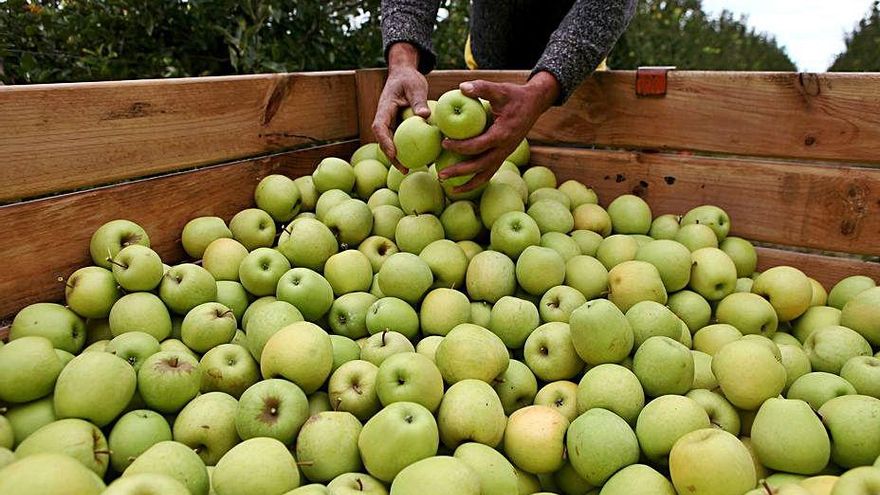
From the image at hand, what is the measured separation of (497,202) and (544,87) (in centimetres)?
50

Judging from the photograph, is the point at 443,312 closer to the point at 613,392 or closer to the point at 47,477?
the point at 613,392

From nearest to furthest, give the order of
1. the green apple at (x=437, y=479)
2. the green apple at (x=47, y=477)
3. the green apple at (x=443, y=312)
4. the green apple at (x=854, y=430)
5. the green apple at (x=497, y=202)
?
the green apple at (x=47, y=477) → the green apple at (x=437, y=479) → the green apple at (x=854, y=430) → the green apple at (x=443, y=312) → the green apple at (x=497, y=202)

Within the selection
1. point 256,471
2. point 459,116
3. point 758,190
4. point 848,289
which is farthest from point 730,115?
point 256,471

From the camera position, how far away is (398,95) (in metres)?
2.78

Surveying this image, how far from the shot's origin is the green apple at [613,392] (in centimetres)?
184

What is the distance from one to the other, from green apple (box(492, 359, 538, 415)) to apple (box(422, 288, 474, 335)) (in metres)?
0.31

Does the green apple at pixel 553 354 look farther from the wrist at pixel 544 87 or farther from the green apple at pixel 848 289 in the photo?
the green apple at pixel 848 289

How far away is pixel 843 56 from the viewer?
6.87m

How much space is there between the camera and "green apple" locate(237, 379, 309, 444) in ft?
5.67

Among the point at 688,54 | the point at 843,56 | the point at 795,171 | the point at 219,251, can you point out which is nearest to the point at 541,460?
the point at 219,251

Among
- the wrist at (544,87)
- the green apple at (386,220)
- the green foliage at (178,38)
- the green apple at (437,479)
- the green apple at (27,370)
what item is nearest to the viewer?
the green apple at (437,479)

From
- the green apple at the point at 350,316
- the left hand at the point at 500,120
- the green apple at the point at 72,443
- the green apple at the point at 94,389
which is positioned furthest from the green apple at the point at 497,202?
the green apple at the point at 72,443

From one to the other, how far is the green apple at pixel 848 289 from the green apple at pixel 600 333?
3.59ft

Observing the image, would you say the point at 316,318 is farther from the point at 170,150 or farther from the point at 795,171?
the point at 795,171
